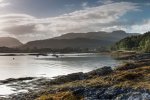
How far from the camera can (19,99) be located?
2410 inches

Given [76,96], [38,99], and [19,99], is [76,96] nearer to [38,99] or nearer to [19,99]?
[38,99]

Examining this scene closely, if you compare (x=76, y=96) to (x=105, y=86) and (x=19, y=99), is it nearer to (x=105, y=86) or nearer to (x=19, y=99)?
(x=105, y=86)

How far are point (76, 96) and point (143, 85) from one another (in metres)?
11.6

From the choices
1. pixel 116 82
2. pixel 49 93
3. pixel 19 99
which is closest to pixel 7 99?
pixel 19 99

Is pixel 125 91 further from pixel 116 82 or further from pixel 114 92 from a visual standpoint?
pixel 116 82

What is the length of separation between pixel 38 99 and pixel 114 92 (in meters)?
14.0

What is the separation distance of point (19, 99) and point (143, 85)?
944 inches

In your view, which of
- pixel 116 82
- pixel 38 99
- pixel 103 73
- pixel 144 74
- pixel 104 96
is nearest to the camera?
pixel 104 96

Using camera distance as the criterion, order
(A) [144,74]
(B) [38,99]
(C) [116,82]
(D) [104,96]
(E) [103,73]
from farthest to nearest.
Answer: (E) [103,73], (A) [144,74], (C) [116,82], (B) [38,99], (D) [104,96]

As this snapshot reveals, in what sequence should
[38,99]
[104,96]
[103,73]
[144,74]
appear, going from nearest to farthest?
[104,96] < [38,99] < [144,74] < [103,73]

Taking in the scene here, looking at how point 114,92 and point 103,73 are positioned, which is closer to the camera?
point 114,92

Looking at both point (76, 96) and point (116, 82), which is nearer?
point (76, 96)

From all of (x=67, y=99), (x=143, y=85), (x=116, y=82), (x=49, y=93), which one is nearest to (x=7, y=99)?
(x=49, y=93)

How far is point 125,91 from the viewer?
51.9m
